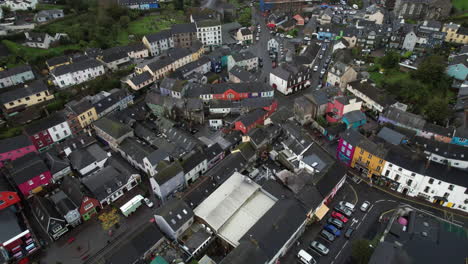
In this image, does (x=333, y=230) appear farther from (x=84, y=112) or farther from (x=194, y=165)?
(x=84, y=112)

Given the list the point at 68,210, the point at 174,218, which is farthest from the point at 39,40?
the point at 174,218

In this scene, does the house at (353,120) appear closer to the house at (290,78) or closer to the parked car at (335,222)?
the house at (290,78)

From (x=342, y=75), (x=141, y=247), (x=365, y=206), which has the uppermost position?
(x=342, y=75)

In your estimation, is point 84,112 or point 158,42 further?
point 158,42

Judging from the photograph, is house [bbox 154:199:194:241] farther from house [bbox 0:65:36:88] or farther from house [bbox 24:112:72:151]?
house [bbox 0:65:36:88]

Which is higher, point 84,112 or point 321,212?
point 84,112

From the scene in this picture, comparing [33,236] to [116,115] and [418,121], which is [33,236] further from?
[418,121]

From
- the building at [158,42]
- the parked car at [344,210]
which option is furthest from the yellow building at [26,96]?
the parked car at [344,210]
